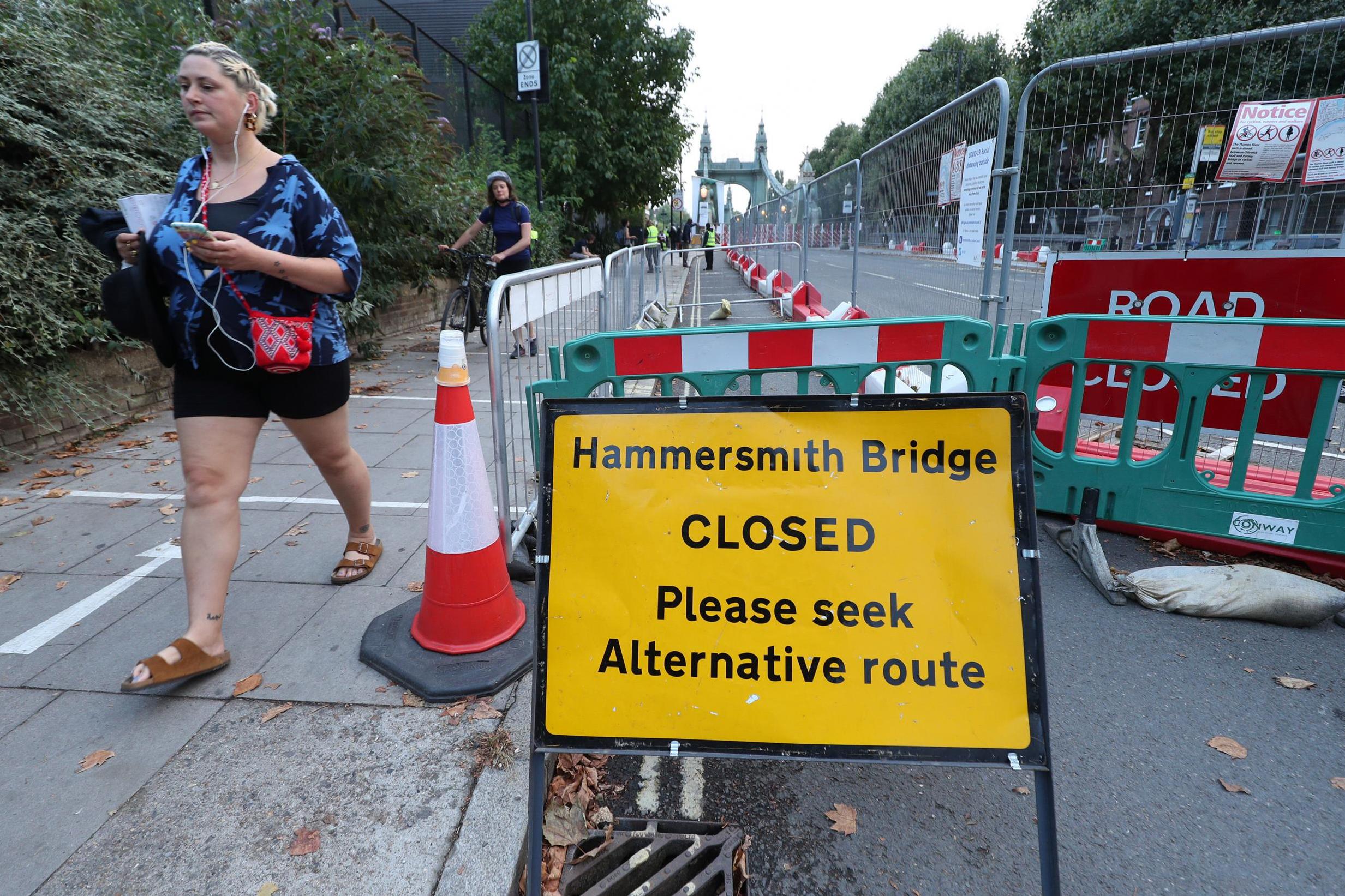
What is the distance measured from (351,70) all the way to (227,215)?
562 centimetres

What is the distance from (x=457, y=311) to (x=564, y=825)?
27.1 feet

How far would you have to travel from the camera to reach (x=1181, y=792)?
7.23ft

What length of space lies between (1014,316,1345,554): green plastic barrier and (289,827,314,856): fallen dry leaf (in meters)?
3.51

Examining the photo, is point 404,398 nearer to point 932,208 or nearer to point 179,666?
point 179,666

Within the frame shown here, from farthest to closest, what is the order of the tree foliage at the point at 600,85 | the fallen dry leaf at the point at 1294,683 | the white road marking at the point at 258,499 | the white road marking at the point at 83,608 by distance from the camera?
the tree foliage at the point at 600,85 → the white road marking at the point at 258,499 → the white road marking at the point at 83,608 → the fallen dry leaf at the point at 1294,683

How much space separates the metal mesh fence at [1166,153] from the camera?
546 centimetres

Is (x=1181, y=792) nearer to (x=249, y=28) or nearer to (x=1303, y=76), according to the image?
(x=1303, y=76)

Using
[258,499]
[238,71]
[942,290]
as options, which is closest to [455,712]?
[238,71]

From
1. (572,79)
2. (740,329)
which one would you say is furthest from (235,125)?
(572,79)

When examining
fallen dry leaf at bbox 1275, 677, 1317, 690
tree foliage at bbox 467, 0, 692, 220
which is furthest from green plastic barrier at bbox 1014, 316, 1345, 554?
tree foliage at bbox 467, 0, 692, 220

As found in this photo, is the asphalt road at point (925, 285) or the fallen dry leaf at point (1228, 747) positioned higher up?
the asphalt road at point (925, 285)

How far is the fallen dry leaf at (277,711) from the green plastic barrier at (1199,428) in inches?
139

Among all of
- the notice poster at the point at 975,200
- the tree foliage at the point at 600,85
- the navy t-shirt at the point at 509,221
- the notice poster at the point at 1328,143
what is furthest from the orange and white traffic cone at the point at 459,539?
the tree foliage at the point at 600,85

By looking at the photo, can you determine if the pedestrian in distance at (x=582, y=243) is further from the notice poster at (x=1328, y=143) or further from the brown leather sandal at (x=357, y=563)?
the brown leather sandal at (x=357, y=563)
